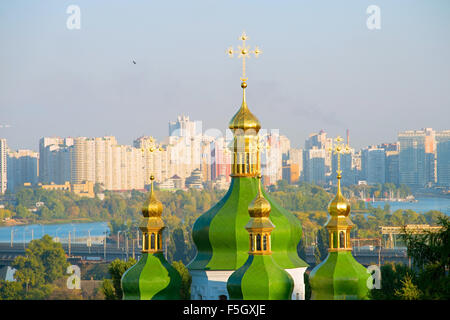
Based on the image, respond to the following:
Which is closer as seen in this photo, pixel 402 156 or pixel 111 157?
pixel 402 156

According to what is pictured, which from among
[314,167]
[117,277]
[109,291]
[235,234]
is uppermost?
[314,167]

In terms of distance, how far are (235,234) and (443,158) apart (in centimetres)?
4166

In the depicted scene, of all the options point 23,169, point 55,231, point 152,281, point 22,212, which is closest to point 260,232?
point 152,281

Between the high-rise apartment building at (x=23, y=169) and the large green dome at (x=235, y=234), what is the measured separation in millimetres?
51433

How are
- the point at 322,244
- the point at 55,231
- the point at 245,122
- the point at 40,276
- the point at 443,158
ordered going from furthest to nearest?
the point at 55,231, the point at 443,158, the point at 40,276, the point at 322,244, the point at 245,122

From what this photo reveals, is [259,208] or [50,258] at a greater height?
[259,208]

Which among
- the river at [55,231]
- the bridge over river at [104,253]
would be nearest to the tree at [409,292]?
the bridge over river at [104,253]

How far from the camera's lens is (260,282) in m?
12.4

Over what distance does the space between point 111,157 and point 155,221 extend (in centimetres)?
5267

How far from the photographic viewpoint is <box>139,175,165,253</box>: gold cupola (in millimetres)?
13703

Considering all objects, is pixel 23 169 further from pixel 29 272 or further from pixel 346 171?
pixel 29 272
